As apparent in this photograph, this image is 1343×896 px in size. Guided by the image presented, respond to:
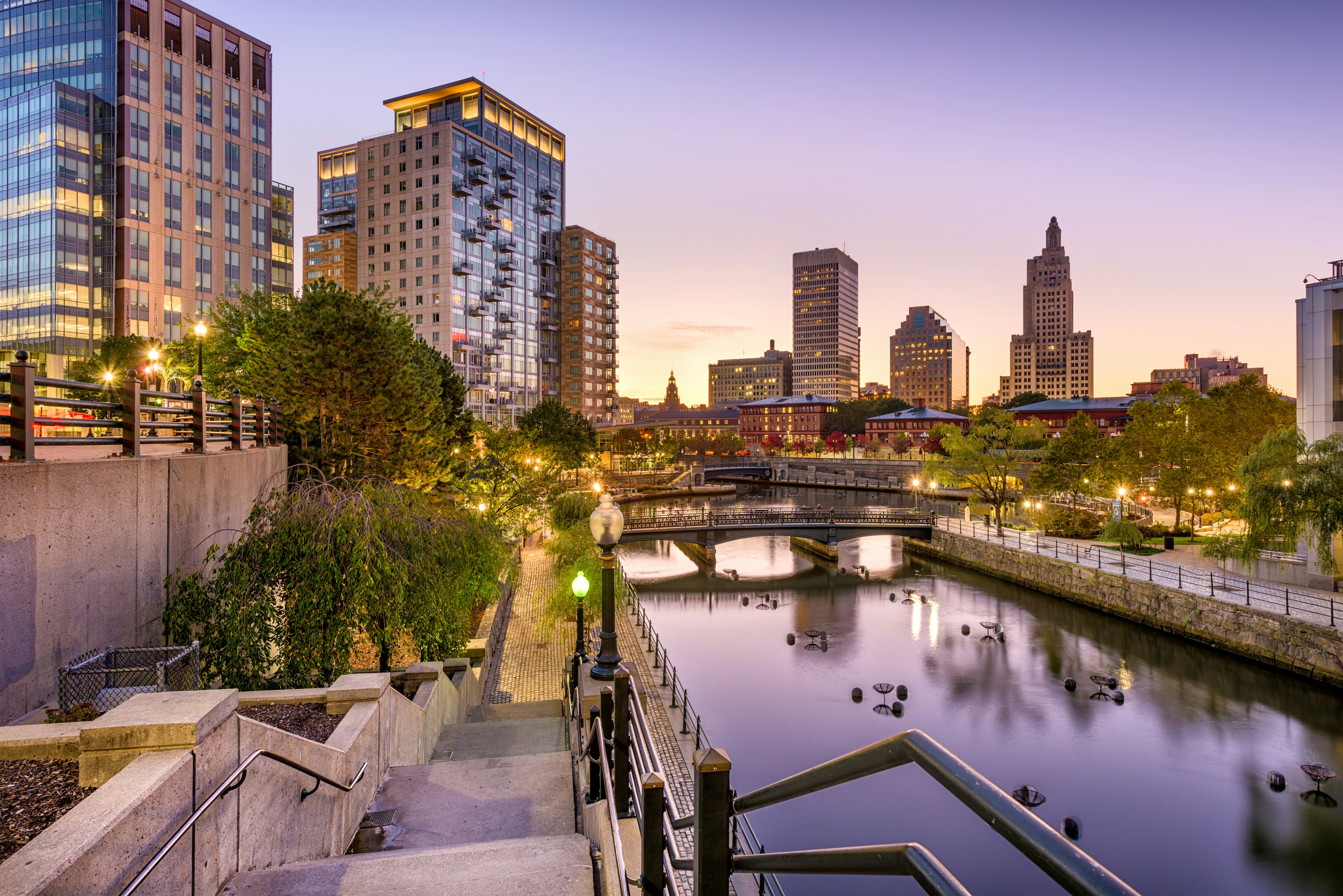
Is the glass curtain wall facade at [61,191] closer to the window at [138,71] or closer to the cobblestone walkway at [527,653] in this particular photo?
the window at [138,71]

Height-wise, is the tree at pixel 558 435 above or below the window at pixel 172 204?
below

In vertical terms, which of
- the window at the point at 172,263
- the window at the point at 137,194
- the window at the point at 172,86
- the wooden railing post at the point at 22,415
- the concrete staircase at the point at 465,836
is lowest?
the concrete staircase at the point at 465,836

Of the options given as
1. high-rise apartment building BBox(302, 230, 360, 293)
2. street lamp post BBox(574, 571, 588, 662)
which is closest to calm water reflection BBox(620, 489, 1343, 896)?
street lamp post BBox(574, 571, 588, 662)

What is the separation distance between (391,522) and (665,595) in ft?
124

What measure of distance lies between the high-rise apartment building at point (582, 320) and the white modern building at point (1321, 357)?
93012 millimetres

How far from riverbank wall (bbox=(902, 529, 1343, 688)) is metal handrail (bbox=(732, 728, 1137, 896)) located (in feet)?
103

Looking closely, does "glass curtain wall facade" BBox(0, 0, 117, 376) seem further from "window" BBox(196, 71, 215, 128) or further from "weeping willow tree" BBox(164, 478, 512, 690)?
"weeping willow tree" BBox(164, 478, 512, 690)

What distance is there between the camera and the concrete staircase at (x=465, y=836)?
5.34 meters

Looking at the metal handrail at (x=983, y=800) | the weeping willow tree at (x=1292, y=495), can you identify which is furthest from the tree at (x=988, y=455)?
the metal handrail at (x=983, y=800)

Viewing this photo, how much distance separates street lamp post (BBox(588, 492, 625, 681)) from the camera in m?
9.80

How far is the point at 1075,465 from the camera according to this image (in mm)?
51594

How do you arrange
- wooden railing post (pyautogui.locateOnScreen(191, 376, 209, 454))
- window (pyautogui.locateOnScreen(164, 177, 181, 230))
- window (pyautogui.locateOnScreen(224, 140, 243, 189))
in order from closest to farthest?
1. wooden railing post (pyautogui.locateOnScreen(191, 376, 209, 454))
2. window (pyautogui.locateOnScreen(164, 177, 181, 230))
3. window (pyautogui.locateOnScreen(224, 140, 243, 189))

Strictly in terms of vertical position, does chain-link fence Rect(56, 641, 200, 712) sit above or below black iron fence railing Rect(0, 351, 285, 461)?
below

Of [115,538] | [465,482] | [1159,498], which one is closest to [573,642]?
[465,482]
